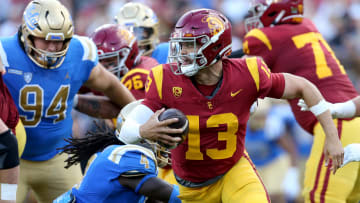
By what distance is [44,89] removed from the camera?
4.53 meters

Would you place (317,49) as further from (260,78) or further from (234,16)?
(234,16)

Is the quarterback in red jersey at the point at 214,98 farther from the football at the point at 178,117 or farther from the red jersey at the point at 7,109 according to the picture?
the red jersey at the point at 7,109

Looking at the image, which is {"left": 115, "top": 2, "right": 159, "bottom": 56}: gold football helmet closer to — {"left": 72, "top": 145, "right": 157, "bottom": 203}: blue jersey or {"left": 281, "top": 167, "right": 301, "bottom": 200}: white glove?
{"left": 72, "top": 145, "right": 157, "bottom": 203}: blue jersey

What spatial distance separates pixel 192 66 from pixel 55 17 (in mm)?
1205

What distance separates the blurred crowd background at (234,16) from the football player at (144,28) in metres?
3.84

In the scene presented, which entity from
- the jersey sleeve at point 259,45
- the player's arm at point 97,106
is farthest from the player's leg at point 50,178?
the jersey sleeve at point 259,45

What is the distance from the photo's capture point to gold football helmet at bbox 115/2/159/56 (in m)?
6.30

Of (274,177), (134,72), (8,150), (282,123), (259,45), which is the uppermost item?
(259,45)

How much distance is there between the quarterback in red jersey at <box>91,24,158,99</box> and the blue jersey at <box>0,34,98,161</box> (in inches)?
22.5

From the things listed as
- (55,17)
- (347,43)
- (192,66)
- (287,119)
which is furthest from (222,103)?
(347,43)

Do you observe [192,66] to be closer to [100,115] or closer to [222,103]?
[222,103]

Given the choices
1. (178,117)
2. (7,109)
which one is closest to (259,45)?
(178,117)

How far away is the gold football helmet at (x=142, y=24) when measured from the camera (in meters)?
6.30

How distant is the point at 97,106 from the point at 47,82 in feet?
2.17
